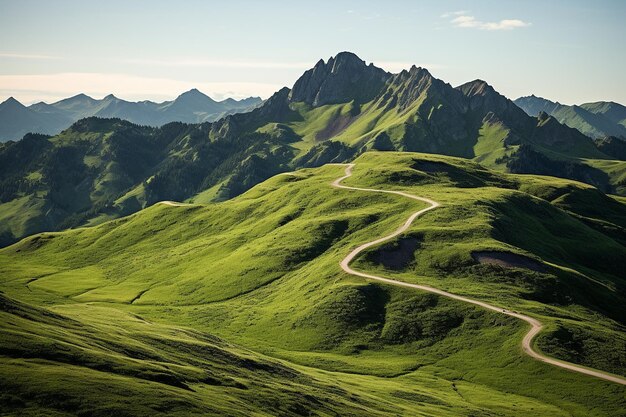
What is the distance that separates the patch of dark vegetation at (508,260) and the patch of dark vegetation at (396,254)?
659 inches

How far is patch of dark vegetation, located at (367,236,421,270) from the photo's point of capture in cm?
15512

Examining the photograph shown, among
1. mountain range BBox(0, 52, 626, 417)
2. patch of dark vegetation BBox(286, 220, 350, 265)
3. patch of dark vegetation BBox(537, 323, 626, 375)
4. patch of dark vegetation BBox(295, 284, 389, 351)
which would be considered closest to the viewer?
mountain range BBox(0, 52, 626, 417)

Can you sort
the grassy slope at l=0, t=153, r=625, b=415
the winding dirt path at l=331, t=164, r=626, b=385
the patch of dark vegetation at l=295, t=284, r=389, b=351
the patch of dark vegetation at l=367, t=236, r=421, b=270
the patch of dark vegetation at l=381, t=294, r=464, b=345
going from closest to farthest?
the grassy slope at l=0, t=153, r=625, b=415 → the winding dirt path at l=331, t=164, r=626, b=385 → the patch of dark vegetation at l=381, t=294, r=464, b=345 → the patch of dark vegetation at l=295, t=284, r=389, b=351 → the patch of dark vegetation at l=367, t=236, r=421, b=270

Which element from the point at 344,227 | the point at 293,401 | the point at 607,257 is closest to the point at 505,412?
the point at 293,401

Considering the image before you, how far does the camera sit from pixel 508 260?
495 ft

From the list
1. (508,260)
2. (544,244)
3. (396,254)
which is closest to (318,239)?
(396,254)

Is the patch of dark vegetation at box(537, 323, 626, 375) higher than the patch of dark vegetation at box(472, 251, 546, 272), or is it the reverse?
the patch of dark vegetation at box(472, 251, 546, 272)

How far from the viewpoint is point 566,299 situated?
457 ft

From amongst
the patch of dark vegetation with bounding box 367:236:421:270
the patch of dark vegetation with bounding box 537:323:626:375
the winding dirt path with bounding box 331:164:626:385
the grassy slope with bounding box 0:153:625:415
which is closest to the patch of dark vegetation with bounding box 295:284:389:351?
the grassy slope with bounding box 0:153:625:415

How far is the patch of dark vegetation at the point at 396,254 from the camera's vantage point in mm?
155125

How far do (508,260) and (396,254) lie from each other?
94.8ft

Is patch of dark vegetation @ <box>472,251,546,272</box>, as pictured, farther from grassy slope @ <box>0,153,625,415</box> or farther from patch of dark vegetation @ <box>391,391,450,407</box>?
patch of dark vegetation @ <box>391,391,450,407</box>

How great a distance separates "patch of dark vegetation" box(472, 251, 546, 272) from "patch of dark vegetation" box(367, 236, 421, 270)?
659 inches

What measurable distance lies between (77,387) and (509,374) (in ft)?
270
